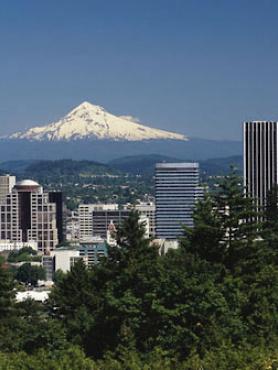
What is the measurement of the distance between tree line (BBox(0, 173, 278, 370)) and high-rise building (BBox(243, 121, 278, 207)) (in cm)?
5064

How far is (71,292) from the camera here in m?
18.4

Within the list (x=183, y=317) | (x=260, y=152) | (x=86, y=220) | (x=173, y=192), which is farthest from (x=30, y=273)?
(x=183, y=317)

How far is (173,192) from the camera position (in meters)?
89.8

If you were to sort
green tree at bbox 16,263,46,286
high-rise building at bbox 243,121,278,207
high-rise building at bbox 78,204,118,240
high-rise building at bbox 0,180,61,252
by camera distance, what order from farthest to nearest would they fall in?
high-rise building at bbox 78,204,118,240
high-rise building at bbox 0,180,61,252
high-rise building at bbox 243,121,278,207
green tree at bbox 16,263,46,286

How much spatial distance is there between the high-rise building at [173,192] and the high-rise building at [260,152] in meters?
16.9

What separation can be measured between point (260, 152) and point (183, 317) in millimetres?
58154

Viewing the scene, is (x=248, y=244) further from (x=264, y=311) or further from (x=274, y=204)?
(x=274, y=204)

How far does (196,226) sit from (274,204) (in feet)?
37.8

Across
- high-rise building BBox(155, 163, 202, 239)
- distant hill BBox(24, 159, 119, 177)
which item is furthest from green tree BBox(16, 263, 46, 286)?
distant hill BBox(24, 159, 119, 177)

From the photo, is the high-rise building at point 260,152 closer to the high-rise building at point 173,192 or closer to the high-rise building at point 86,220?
the high-rise building at point 173,192

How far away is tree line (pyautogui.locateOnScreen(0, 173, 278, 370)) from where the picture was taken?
9.31 m

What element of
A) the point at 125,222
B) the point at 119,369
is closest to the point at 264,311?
the point at 119,369

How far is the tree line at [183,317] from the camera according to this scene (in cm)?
931

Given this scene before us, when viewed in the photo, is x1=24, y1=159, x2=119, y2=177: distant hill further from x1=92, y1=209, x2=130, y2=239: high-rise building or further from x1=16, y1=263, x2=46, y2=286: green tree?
x1=16, y1=263, x2=46, y2=286: green tree
